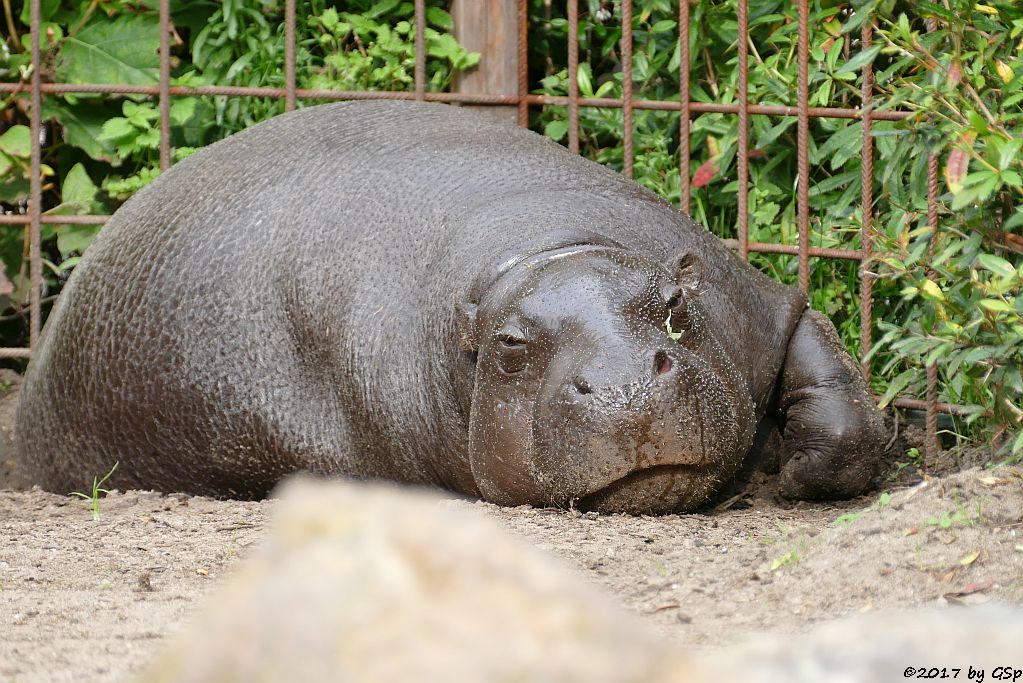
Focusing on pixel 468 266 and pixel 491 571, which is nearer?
pixel 491 571

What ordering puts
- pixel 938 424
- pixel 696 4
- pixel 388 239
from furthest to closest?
pixel 696 4, pixel 938 424, pixel 388 239

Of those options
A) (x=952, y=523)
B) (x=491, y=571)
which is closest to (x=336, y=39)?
(x=952, y=523)

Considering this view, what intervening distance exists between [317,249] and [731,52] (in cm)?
236

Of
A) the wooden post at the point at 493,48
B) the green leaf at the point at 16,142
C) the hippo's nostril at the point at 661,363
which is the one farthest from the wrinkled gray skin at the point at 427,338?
the green leaf at the point at 16,142

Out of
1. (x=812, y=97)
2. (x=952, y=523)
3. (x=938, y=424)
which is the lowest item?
(x=938, y=424)

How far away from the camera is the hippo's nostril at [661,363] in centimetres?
356

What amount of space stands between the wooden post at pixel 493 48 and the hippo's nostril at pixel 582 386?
2.28 m

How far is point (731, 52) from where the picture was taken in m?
5.99

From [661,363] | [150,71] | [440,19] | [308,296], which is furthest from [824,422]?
[150,71]

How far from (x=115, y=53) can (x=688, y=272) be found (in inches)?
124

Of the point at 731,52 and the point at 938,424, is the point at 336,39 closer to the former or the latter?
the point at 731,52

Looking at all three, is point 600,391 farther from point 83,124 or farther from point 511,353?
point 83,124

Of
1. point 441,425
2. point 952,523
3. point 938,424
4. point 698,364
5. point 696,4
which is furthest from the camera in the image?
point 696,4

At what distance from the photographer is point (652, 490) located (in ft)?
12.1
